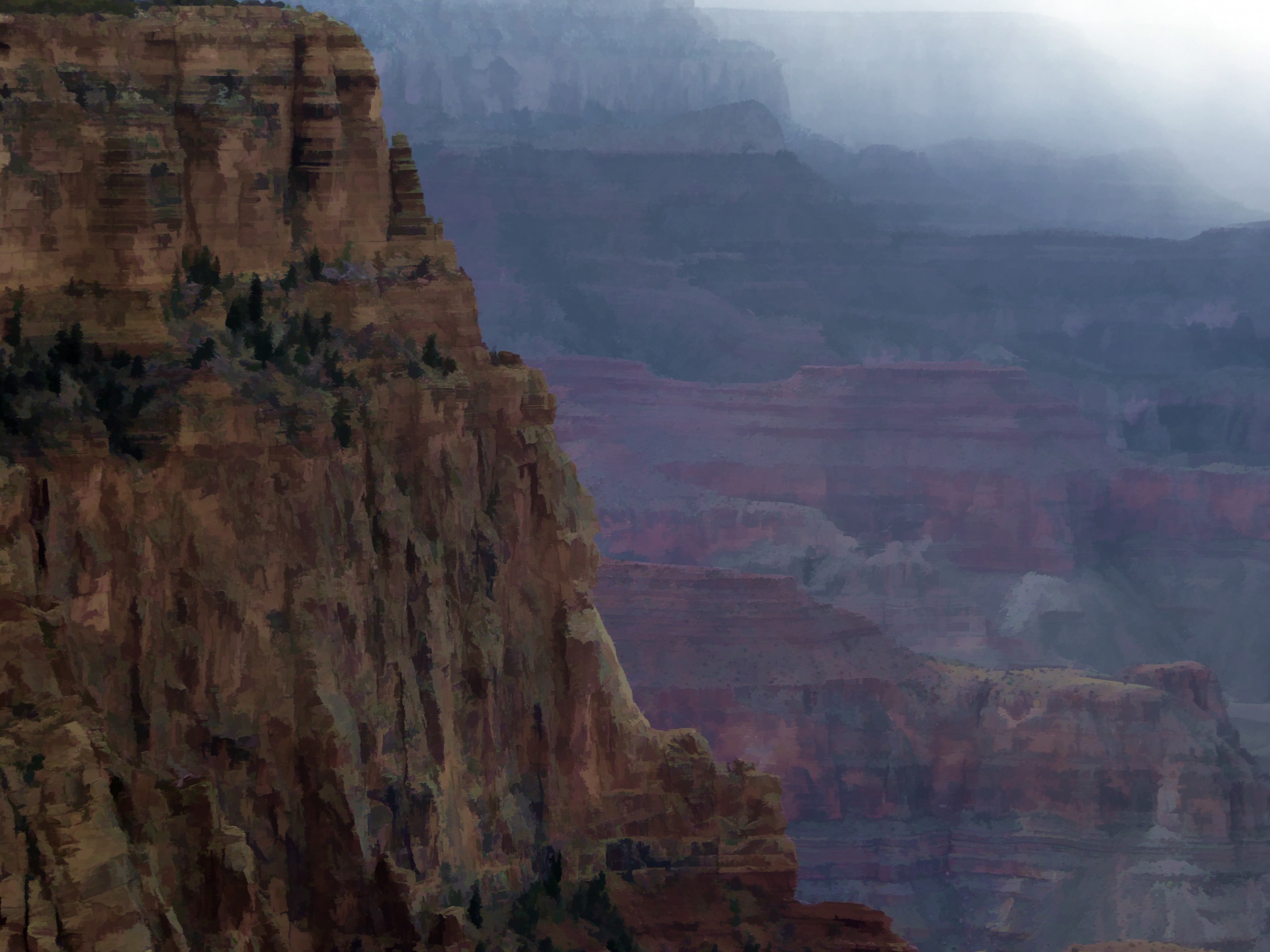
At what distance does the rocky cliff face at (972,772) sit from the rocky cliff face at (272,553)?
29.3 metres

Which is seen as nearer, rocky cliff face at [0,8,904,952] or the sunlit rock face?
rocky cliff face at [0,8,904,952]

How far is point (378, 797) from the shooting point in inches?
1007

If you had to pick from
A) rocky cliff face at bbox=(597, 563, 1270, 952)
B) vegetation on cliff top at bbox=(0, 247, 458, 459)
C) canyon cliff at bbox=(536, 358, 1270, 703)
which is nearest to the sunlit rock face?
canyon cliff at bbox=(536, 358, 1270, 703)

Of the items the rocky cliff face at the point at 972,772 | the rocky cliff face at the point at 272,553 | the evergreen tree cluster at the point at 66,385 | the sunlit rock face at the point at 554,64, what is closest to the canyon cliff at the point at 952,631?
the rocky cliff face at the point at 972,772

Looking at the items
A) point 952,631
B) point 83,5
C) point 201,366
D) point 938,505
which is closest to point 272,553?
point 201,366

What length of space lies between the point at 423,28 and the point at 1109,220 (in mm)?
36880

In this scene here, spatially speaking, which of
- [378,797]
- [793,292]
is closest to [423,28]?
[793,292]

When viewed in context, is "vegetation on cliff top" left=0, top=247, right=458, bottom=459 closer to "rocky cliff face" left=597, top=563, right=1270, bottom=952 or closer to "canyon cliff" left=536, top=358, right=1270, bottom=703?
"rocky cliff face" left=597, top=563, right=1270, bottom=952

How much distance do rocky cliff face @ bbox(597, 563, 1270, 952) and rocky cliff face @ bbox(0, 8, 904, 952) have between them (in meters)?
29.3

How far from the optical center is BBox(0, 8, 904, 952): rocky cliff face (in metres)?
21.9

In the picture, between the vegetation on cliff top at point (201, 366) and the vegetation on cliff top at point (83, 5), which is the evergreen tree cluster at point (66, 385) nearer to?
the vegetation on cliff top at point (201, 366)

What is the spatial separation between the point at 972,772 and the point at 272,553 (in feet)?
133

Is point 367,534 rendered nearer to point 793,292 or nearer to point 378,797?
point 378,797

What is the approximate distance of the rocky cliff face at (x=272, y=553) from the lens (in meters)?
21.9
